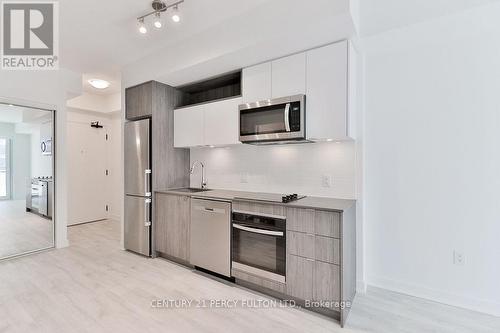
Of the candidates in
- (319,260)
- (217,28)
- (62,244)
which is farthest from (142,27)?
(62,244)

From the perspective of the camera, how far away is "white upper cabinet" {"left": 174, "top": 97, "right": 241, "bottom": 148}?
315cm

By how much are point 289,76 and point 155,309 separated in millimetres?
2604

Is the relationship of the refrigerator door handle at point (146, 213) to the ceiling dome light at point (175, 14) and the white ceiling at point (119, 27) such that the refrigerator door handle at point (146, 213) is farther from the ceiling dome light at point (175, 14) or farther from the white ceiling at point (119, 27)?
the ceiling dome light at point (175, 14)

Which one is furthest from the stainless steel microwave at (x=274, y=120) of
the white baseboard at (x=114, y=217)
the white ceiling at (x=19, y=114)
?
the white baseboard at (x=114, y=217)

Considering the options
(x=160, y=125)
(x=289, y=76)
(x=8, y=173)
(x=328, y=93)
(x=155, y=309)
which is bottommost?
(x=155, y=309)

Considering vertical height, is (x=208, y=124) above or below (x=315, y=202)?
above

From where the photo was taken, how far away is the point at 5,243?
145 inches

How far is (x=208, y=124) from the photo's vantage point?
3379 mm

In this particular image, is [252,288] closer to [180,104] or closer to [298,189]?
[298,189]

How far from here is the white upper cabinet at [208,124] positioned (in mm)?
3152

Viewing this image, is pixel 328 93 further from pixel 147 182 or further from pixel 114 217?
pixel 114 217

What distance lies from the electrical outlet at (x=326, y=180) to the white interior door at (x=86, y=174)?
5319mm

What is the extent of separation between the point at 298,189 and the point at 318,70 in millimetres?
1327

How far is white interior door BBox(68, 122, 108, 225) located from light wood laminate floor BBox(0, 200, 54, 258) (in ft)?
4.80
